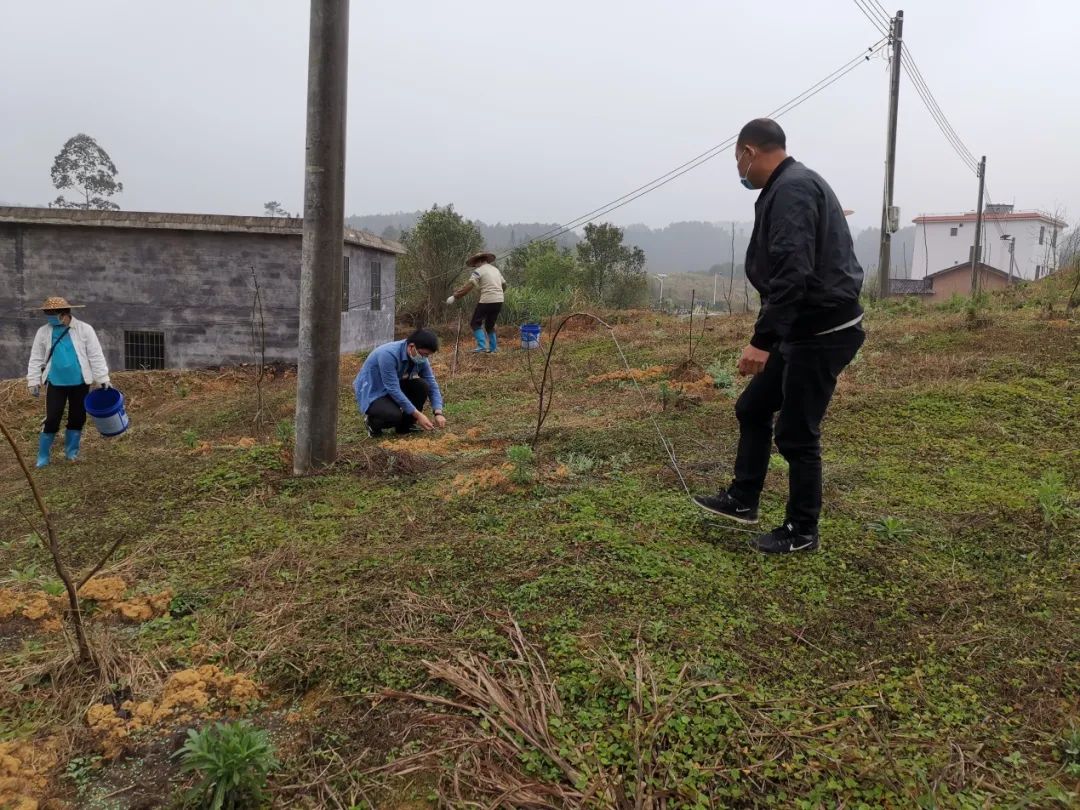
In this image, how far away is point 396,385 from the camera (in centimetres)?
606

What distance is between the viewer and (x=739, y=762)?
1.87 metres

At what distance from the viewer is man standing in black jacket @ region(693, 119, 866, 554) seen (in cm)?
275

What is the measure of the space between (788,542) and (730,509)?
1.33 ft

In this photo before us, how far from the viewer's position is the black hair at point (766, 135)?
2.96 metres

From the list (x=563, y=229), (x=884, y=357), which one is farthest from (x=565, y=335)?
(x=884, y=357)

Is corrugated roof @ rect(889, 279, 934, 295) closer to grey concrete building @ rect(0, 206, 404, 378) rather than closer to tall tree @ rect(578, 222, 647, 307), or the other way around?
tall tree @ rect(578, 222, 647, 307)

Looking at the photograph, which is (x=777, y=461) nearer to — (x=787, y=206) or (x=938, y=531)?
(x=938, y=531)

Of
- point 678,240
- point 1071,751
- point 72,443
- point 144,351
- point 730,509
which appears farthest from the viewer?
point 678,240

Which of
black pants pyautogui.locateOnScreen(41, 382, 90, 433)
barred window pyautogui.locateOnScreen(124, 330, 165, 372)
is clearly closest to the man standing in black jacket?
black pants pyautogui.locateOnScreen(41, 382, 90, 433)

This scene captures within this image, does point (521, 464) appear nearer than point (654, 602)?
No

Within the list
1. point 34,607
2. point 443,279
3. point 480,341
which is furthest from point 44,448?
point 443,279

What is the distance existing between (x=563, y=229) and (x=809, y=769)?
12.4m

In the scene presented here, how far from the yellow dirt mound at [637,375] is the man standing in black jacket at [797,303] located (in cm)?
519

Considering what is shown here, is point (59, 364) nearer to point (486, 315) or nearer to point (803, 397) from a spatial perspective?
point (803, 397)
